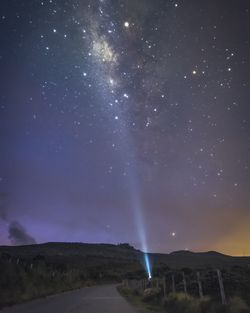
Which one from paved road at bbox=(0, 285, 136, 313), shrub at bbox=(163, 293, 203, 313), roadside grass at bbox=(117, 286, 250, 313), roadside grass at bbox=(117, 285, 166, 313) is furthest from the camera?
roadside grass at bbox=(117, 285, 166, 313)

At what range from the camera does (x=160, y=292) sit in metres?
36.6

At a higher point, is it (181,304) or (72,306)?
(72,306)

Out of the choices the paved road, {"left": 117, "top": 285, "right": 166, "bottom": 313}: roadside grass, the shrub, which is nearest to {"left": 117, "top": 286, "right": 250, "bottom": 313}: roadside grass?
the shrub

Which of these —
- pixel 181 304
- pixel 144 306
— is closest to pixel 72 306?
pixel 181 304

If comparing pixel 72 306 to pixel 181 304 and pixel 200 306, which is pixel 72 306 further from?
pixel 200 306

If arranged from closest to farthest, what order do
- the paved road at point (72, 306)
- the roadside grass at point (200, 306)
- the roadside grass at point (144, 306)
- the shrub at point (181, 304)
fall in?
the roadside grass at point (200, 306) → the shrub at point (181, 304) → the paved road at point (72, 306) → the roadside grass at point (144, 306)

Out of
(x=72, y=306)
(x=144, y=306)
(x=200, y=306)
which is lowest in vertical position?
(x=200, y=306)

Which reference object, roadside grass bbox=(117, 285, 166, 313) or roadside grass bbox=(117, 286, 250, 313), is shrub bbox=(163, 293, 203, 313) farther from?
roadside grass bbox=(117, 285, 166, 313)

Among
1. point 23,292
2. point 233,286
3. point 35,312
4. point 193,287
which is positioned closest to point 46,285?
Result: point 23,292

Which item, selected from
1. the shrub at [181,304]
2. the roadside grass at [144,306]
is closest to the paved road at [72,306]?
the roadside grass at [144,306]

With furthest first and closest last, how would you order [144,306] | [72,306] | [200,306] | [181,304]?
[144,306] → [72,306] → [181,304] → [200,306]

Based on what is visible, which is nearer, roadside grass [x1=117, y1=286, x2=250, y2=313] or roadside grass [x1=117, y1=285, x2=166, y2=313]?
roadside grass [x1=117, y1=286, x2=250, y2=313]

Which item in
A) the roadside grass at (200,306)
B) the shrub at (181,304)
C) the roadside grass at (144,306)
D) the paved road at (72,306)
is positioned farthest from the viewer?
the roadside grass at (144,306)

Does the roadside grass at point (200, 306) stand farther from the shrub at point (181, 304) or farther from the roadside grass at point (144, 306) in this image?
the roadside grass at point (144, 306)
